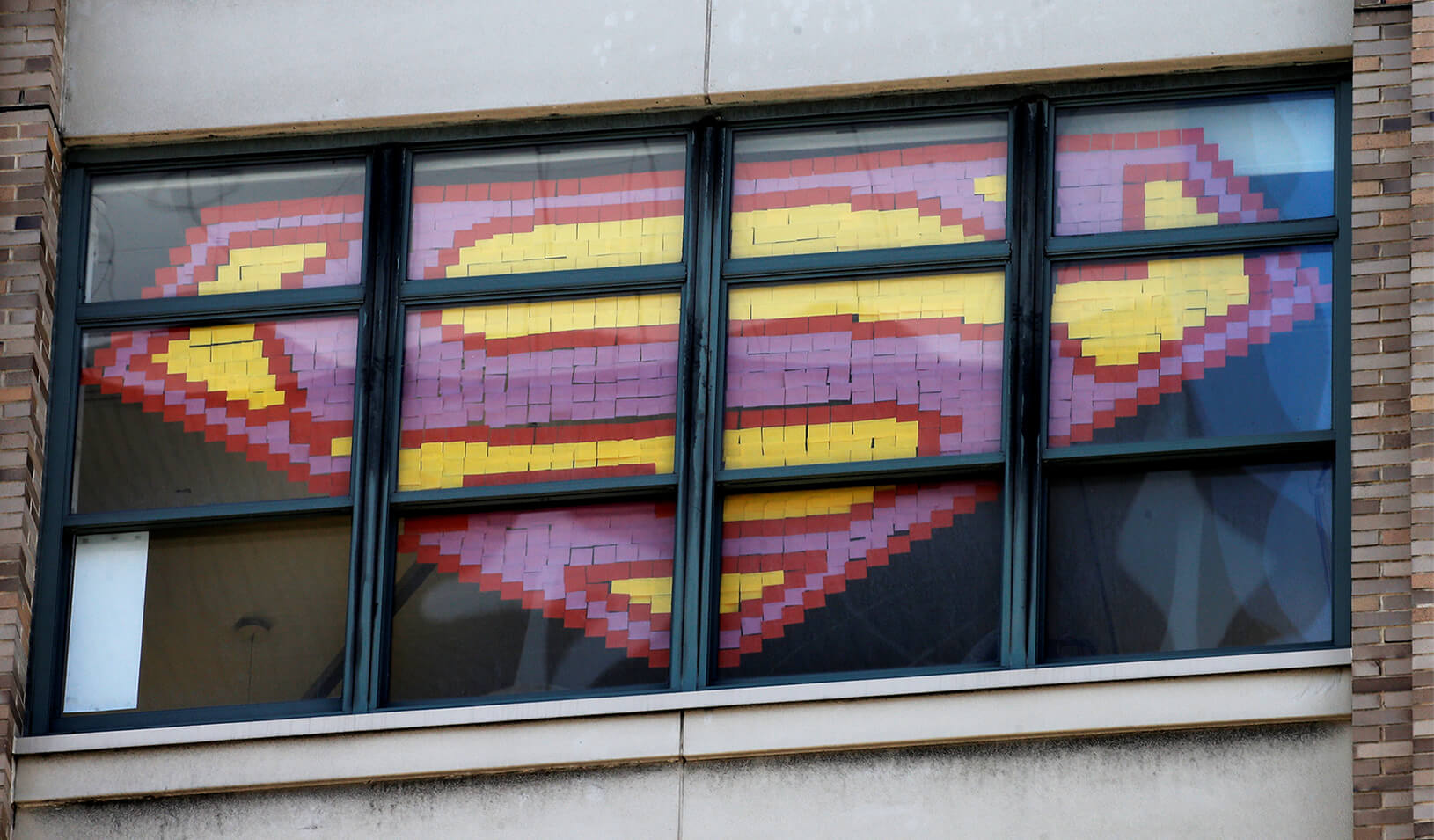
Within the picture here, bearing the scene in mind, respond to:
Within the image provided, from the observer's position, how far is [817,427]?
10328 mm

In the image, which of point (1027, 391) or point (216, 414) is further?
point (216, 414)

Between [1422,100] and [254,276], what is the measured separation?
531cm

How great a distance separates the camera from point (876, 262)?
10.4 metres

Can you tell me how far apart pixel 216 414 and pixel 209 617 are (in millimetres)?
950

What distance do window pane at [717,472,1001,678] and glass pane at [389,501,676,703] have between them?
13.8 inches

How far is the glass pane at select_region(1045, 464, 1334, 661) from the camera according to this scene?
9773mm

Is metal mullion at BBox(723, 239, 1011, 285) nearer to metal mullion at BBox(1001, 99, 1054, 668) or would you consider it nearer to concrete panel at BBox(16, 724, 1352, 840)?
metal mullion at BBox(1001, 99, 1054, 668)

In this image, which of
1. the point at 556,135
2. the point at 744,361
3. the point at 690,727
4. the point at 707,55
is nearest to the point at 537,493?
the point at 744,361

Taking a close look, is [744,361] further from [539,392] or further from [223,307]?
[223,307]

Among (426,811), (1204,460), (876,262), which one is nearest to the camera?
(426,811)

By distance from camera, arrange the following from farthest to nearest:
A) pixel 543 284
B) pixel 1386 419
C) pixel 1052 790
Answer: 1. pixel 543 284
2. pixel 1386 419
3. pixel 1052 790

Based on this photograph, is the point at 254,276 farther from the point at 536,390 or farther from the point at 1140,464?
the point at 1140,464

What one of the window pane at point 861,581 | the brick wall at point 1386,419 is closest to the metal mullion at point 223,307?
the window pane at point 861,581

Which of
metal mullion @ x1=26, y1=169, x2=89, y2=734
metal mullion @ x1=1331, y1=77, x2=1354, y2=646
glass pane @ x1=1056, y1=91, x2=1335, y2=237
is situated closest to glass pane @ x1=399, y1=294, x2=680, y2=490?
metal mullion @ x1=26, y1=169, x2=89, y2=734
